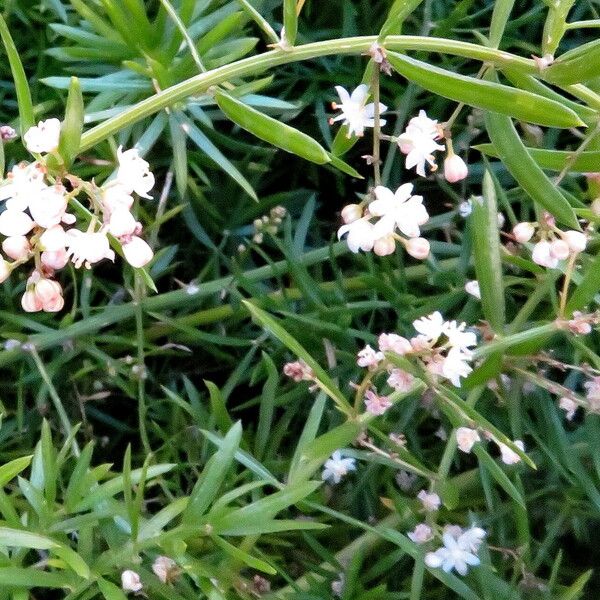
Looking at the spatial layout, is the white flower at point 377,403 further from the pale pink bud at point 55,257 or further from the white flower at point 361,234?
the pale pink bud at point 55,257

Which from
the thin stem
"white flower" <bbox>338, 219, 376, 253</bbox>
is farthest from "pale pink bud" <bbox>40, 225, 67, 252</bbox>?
the thin stem

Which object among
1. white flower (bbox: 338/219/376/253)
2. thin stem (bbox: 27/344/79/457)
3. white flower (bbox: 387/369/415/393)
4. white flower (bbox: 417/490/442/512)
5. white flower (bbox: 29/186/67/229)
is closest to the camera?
white flower (bbox: 29/186/67/229)

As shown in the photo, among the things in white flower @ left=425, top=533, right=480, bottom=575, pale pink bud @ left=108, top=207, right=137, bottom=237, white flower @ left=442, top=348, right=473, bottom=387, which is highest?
pale pink bud @ left=108, top=207, right=137, bottom=237

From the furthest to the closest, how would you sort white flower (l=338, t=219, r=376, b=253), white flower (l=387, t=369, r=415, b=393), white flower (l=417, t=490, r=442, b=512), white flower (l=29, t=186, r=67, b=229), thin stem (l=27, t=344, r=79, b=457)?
1. thin stem (l=27, t=344, r=79, b=457)
2. white flower (l=417, t=490, r=442, b=512)
3. white flower (l=387, t=369, r=415, b=393)
4. white flower (l=338, t=219, r=376, b=253)
5. white flower (l=29, t=186, r=67, b=229)

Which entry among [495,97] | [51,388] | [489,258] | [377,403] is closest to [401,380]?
[377,403]

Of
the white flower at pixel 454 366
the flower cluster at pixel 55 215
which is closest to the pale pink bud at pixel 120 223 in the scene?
the flower cluster at pixel 55 215

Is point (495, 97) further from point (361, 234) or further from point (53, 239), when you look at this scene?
point (53, 239)

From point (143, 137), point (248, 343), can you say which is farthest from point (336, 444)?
point (143, 137)

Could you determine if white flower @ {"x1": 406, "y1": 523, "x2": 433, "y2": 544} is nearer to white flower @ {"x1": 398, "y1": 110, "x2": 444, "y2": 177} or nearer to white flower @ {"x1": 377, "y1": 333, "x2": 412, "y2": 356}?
white flower @ {"x1": 377, "y1": 333, "x2": 412, "y2": 356}

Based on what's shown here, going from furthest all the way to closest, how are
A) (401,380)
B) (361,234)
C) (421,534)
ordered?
1. (421,534)
2. (401,380)
3. (361,234)
